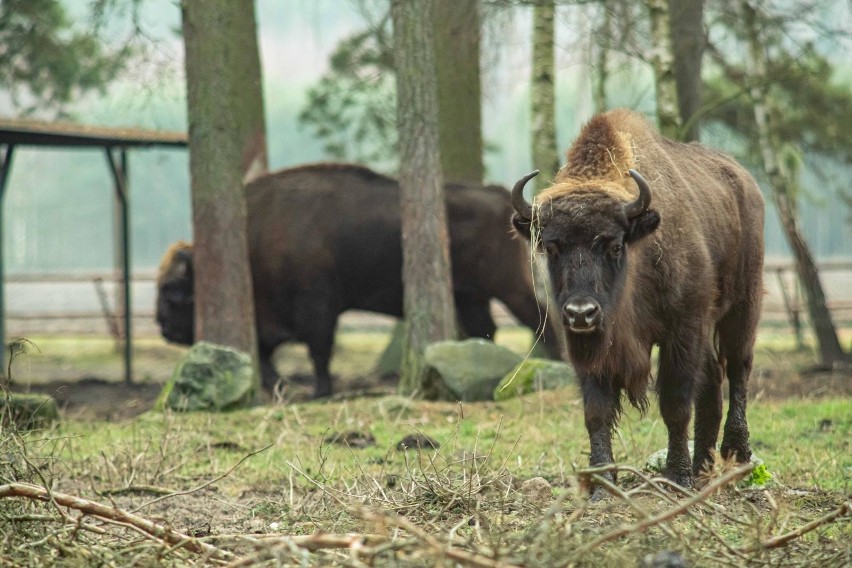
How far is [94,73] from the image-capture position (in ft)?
58.6

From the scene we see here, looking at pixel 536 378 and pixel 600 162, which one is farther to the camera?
pixel 536 378

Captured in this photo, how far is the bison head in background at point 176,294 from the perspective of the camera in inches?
576

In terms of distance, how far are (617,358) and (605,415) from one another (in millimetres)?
321

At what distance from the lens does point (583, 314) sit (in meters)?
5.91

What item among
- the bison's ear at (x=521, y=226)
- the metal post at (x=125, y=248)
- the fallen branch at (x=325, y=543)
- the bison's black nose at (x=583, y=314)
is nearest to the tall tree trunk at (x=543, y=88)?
the metal post at (x=125, y=248)

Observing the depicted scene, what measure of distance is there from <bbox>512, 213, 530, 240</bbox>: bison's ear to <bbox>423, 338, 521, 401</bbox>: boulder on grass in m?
4.30

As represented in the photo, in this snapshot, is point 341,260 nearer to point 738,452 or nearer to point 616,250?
point 738,452

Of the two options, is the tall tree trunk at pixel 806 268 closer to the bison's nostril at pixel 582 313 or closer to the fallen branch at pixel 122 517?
the bison's nostril at pixel 582 313

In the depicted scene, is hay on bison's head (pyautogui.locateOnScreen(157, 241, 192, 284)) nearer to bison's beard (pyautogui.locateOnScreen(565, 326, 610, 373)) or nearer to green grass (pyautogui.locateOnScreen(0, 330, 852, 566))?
green grass (pyautogui.locateOnScreen(0, 330, 852, 566))

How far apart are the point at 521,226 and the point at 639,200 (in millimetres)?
694

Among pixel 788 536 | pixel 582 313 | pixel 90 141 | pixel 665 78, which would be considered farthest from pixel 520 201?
pixel 90 141

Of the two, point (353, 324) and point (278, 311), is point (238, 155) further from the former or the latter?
point (353, 324)

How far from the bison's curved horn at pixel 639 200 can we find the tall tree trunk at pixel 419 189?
4.99 m

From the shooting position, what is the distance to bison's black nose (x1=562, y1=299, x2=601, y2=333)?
5.91 metres
